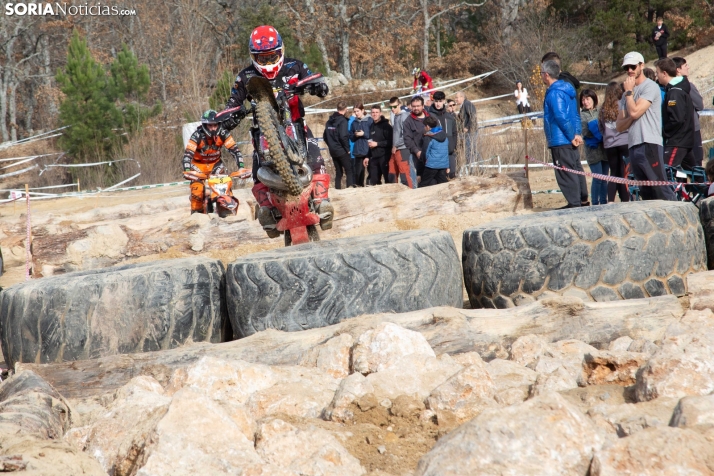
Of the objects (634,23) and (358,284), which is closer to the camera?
(358,284)

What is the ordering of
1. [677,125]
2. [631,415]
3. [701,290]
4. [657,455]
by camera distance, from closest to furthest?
[657,455], [631,415], [701,290], [677,125]

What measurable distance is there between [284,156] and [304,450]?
3388mm

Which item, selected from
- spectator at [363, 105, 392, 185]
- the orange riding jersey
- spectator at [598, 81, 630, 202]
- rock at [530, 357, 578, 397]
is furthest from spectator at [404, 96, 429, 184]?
rock at [530, 357, 578, 397]

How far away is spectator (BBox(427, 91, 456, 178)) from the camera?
11.2 meters

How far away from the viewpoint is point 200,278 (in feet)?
15.2

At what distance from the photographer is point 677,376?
254cm

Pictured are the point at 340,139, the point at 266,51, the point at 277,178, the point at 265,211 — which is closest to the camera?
the point at 277,178

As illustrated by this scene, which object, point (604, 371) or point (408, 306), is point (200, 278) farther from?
point (604, 371)

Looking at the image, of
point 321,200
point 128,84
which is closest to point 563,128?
point 321,200

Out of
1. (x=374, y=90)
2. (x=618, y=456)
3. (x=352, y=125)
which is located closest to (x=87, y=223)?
(x=352, y=125)

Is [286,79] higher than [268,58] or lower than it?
lower

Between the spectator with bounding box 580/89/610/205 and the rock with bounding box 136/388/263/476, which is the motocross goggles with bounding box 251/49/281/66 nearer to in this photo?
the rock with bounding box 136/388/263/476

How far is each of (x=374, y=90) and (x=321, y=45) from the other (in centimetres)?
713

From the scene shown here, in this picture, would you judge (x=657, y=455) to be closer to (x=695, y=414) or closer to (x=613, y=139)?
(x=695, y=414)
